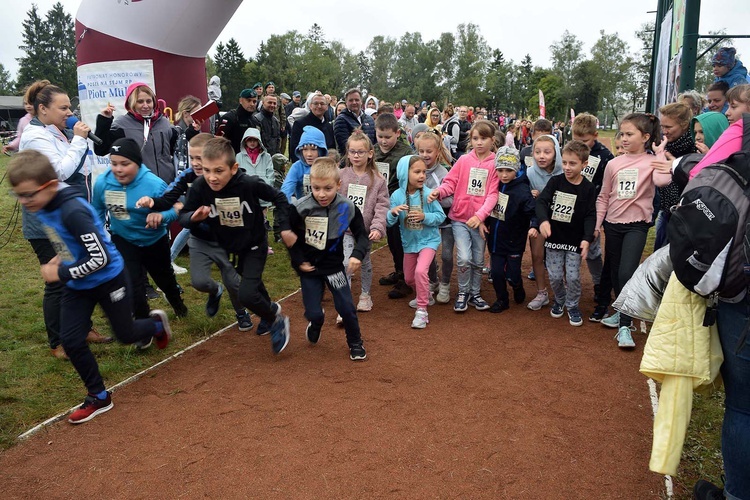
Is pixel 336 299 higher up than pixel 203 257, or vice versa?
pixel 203 257

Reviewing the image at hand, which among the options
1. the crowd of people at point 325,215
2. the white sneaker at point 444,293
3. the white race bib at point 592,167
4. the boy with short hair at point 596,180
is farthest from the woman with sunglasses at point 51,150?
the white race bib at point 592,167

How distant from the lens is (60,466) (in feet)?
11.3

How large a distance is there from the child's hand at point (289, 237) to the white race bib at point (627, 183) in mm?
3165

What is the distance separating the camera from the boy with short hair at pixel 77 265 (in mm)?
3646

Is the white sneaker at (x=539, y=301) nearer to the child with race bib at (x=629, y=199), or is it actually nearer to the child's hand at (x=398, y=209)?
the child with race bib at (x=629, y=199)

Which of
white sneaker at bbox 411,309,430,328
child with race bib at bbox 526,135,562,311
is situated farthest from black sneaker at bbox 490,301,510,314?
white sneaker at bbox 411,309,430,328

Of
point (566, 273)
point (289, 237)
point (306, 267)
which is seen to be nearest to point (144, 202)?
point (289, 237)

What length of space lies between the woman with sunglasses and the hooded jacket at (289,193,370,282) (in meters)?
1.86

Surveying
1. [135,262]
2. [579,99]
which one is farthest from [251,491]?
[579,99]

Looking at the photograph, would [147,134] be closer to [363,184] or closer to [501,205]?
[363,184]

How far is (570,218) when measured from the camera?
5672mm

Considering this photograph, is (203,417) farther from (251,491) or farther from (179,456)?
(251,491)

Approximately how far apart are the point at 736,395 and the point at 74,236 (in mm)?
3931

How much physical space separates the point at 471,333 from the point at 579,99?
75023 mm
